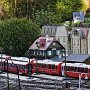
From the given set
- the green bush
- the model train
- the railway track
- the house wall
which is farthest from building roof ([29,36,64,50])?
the railway track

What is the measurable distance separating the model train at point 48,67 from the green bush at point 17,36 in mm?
8699

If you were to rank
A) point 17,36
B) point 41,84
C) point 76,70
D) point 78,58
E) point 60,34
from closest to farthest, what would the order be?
point 41,84, point 76,70, point 78,58, point 17,36, point 60,34

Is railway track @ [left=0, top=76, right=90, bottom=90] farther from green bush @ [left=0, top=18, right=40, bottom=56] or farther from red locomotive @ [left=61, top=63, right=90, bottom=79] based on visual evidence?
green bush @ [left=0, top=18, right=40, bottom=56]

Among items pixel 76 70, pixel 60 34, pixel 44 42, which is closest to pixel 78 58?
pixel 76 70

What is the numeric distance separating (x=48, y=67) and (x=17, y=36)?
17.2 m

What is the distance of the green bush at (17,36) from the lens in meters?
78.2

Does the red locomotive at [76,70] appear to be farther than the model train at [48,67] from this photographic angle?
No

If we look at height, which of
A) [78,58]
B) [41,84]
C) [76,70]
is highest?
[78,58]

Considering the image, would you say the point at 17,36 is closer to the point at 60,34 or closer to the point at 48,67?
the point at 60,34

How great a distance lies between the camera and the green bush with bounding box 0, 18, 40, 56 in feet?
257

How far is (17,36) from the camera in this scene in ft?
257

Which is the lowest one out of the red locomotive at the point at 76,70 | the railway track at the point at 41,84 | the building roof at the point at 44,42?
the railway track at the point at 41,84

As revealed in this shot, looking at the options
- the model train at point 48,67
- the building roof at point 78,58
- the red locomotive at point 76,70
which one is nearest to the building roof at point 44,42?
the building roof at point 78,58

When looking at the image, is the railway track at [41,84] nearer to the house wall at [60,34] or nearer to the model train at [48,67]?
the model train at [48,67]
